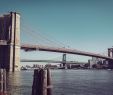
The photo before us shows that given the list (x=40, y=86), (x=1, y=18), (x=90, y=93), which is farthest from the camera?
(x=1, y=18)

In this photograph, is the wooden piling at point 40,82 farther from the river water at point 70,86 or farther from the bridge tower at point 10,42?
the bridge tower at point 10,42

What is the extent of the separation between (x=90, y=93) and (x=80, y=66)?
A: 121 meters

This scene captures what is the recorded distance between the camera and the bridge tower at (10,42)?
7250 centimetres

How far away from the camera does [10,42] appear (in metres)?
75.2

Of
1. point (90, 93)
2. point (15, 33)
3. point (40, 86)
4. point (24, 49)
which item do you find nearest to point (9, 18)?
point (15, 33)

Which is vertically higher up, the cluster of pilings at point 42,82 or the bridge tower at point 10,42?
the bridge tower at point 10,42

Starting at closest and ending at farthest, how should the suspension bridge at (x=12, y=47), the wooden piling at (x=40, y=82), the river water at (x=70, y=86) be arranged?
the wooden piling at (x=40, y=82) → the river water at (x=70, y=86) → the suspension bridge at (x=12, y=47)

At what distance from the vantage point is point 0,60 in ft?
245

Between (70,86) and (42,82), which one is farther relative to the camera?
(70,86)

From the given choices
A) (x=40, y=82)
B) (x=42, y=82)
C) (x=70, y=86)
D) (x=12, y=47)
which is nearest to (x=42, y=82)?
(x=42, y=82)

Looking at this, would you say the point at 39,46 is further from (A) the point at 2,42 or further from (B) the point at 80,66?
(B) the point at 80,66

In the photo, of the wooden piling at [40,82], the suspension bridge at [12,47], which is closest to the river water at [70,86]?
the wooden piling at [40,82]

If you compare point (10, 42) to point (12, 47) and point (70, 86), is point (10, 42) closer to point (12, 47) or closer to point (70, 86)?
point (12, 47)

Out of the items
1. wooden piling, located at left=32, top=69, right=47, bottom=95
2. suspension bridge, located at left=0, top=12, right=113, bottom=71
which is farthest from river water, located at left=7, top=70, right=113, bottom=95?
suspension bridge, located at left=0, top=12, right=113, bottom=71
